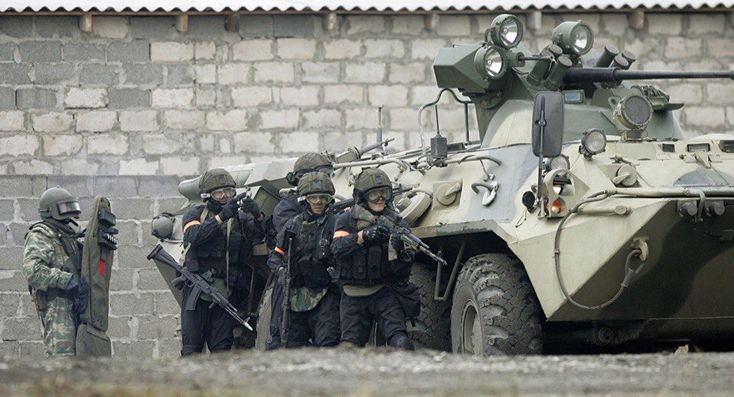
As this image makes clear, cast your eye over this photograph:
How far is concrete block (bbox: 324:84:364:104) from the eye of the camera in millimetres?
17922

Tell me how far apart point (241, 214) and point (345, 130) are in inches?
174

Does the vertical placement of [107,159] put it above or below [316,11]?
below

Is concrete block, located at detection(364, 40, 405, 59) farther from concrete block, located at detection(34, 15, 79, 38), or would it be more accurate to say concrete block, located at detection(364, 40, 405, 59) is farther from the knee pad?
the knee pad

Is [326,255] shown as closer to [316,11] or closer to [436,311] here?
[436,311]

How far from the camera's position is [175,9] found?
57.6 ft

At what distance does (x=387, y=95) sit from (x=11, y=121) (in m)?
3.78

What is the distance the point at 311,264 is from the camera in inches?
489

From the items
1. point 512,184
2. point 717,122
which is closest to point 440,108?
point 717,122

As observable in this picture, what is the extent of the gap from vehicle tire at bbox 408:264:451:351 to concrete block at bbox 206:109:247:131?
5.87 meters

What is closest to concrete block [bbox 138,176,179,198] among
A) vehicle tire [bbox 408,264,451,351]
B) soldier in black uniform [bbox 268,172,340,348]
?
soldier in black uniform [bbox 268,172,340,348]

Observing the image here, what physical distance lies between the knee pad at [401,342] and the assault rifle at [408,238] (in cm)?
55

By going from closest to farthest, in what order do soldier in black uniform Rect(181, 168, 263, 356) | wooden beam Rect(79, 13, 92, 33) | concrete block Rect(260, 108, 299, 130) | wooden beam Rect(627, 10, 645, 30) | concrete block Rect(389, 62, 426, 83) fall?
1. soldier in black uniform Rect(181, 168, 263, 356)
2. wooden beam Rect(79, 13, 92, 33)
3. concrete block Rect(260, 108, 299, 130)
4. concrete block Rect(389, 62, 426, 83)
5. wooden beam Rect(627, 10, 645, 30)

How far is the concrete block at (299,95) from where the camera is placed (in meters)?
17.9

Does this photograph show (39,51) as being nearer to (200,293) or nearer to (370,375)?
(200,293)
